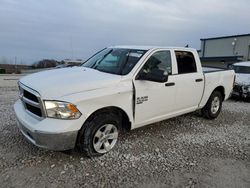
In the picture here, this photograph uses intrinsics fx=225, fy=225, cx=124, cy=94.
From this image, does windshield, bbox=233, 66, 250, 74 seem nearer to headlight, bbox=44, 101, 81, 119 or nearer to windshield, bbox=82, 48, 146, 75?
windshield, bbox=82, 48, 146, 75

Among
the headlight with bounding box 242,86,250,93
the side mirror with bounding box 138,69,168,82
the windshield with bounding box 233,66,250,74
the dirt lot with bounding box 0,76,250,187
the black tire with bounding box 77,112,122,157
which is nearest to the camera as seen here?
the dirt lot with bounding box 0,76,250,187

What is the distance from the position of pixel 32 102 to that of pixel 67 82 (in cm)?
61

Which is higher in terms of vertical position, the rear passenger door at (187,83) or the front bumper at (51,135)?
the rear passenger door at (187,83)

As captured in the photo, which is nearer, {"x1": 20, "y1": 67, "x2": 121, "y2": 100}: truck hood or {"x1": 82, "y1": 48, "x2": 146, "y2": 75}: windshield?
{"x1": 20, "y1": 67, "x2": 121, "y2": 100}: truck hood

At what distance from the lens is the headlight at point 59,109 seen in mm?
3178

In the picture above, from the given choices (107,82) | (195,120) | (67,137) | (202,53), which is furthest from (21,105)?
(202,53)

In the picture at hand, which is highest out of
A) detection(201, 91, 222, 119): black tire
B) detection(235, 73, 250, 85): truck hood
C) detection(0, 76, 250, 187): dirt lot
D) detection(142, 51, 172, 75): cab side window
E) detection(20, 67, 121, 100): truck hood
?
detection(142, 51, 172, 75): cab side window

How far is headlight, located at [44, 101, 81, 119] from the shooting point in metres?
3.18

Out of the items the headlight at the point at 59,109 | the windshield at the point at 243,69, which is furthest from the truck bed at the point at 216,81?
the windshield at the point at 243,69

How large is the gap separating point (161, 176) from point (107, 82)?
1.64 meters

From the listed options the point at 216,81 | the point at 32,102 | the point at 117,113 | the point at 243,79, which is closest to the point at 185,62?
the point at 216,81

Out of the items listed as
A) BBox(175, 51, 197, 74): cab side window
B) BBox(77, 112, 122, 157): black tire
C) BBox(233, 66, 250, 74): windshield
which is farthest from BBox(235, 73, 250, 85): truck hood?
BBox(77, 112, 122, 157): black tire

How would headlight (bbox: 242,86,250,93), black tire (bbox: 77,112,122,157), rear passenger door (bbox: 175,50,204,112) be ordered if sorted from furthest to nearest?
headlight (bbox: 242,86,250,93) → rear passenger door (bbox: 175,50,204,112) → black tire (bbox: 77,112,122,157)

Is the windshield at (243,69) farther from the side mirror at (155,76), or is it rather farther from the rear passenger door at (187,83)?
the side mirror at (155,76)
